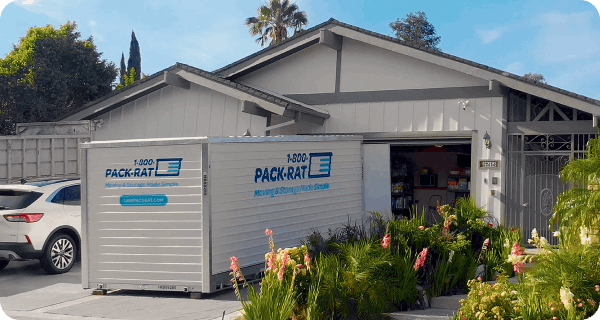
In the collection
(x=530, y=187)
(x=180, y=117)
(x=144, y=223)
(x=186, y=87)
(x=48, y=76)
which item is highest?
(x=48, y=76)

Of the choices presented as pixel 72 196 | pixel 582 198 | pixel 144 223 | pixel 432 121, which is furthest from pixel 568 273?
pixel 72 196

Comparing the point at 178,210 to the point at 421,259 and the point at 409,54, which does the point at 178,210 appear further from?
the point at 409,54

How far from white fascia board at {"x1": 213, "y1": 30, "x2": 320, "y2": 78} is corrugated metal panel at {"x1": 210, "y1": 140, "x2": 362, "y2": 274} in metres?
3.67

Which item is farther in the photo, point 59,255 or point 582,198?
point 59,255

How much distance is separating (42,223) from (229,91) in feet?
15.1

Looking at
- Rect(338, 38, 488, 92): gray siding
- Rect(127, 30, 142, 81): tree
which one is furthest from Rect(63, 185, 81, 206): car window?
Rect(127, 30, 142, 81): tree

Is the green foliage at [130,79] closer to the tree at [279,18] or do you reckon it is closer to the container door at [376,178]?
the tree at [279,18]

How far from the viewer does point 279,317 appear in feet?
19.6

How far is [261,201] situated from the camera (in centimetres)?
969

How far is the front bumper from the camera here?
1051 cm

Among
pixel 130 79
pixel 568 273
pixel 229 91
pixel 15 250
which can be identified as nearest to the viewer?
pixel 568 273

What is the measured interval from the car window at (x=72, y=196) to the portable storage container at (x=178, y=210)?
93.0 inches

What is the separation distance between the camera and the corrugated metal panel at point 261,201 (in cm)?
Result: 896

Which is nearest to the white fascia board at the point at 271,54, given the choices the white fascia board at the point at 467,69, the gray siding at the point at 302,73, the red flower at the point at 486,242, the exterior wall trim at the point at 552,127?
the gray siding at the point at 302,73
